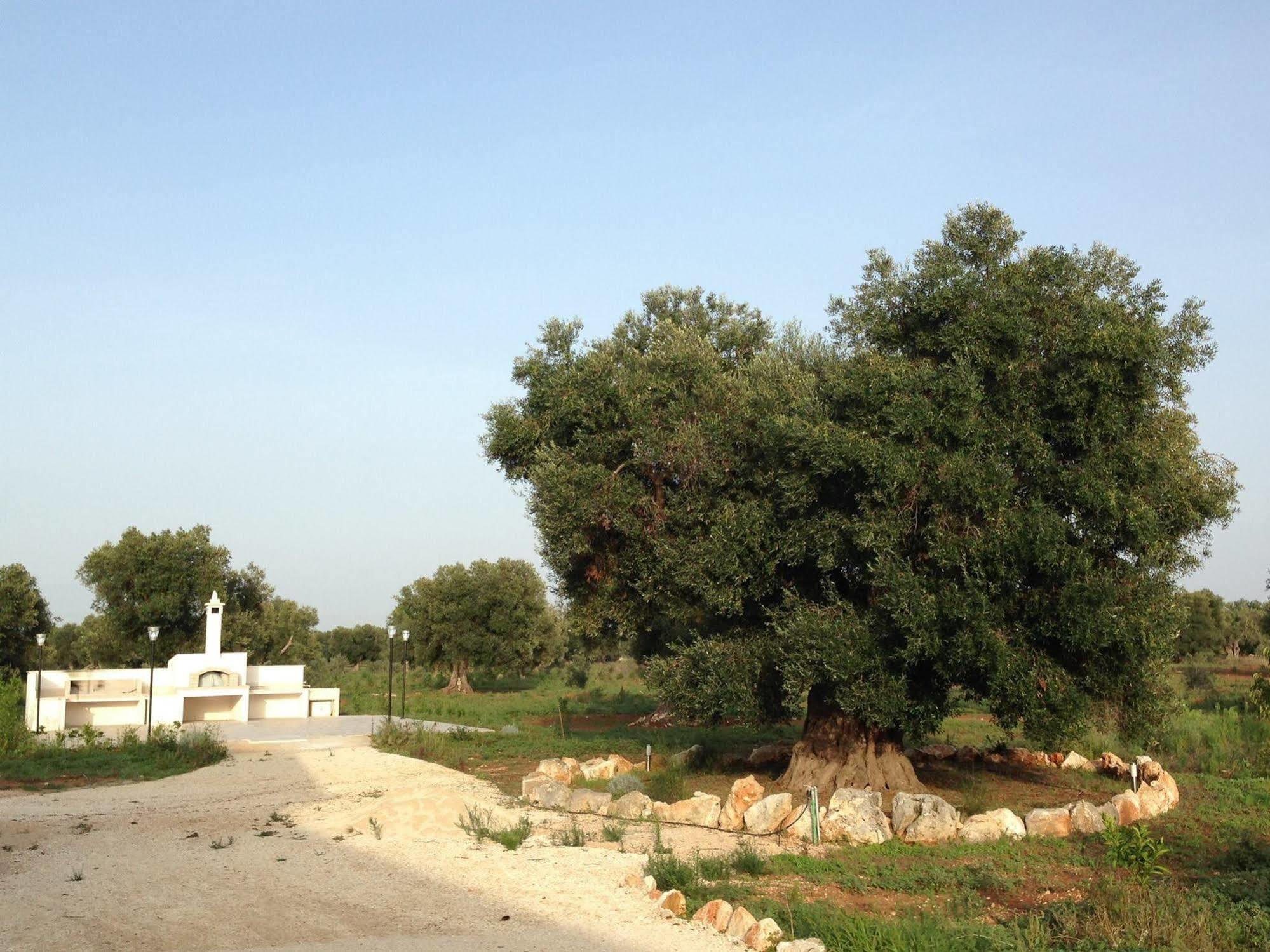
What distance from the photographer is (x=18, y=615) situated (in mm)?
45156

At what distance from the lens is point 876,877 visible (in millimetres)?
11188

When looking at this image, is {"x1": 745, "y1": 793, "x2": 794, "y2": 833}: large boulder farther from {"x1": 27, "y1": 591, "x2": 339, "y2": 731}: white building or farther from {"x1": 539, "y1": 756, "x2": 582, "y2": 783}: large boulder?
{"x1": 27, "y1": 591, "x2": 339, "y2": 731}: white building

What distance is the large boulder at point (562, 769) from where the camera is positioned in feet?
63.2

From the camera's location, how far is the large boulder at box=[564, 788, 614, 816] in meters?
15.9

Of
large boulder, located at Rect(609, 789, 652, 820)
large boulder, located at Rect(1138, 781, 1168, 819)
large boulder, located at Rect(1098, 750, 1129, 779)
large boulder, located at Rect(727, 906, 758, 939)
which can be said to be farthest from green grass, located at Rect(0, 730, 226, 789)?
large boulder, located at Rect(1098, 750, 1129, 779)

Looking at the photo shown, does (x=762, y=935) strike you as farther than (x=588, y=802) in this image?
No

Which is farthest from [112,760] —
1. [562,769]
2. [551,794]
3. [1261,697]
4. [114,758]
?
[1261,697]

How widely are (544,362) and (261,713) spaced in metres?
24.5

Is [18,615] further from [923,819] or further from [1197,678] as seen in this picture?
[1197,678]

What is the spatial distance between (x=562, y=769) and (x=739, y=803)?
18.3ft

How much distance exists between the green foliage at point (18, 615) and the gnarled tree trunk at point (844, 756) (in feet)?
131

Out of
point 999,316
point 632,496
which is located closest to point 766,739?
point 632,496

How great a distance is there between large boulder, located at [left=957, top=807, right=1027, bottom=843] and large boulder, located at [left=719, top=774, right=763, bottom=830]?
2946 millimetres

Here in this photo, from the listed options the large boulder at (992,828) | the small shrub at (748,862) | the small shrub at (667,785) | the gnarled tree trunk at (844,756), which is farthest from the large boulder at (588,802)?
the large boulder at (992,828)
